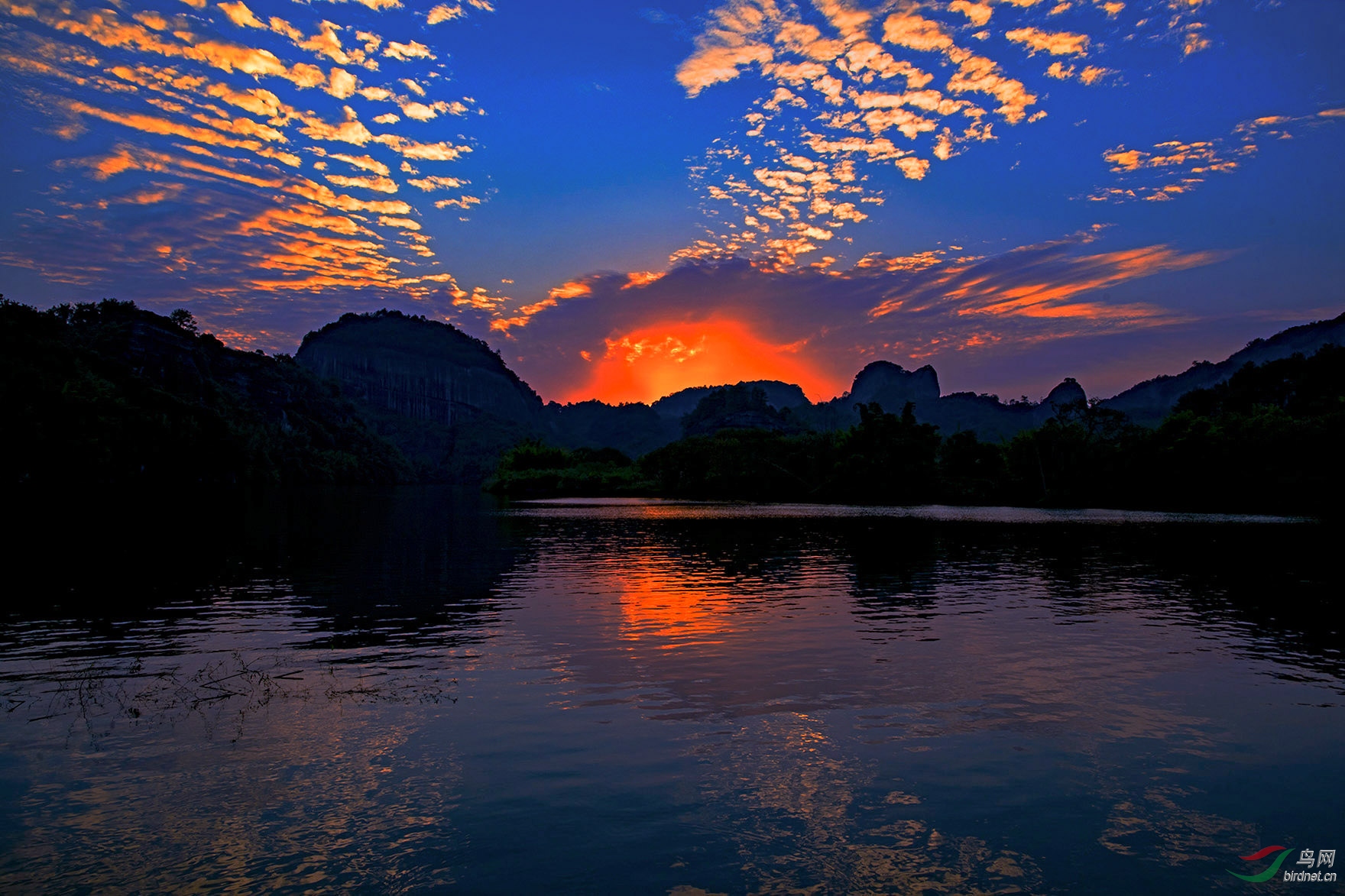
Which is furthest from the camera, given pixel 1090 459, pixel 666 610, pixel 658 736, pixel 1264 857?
Result: pixel 1090 459

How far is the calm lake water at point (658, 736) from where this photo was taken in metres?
9.60

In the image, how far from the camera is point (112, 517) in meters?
64.0

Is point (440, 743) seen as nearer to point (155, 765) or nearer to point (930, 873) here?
point (155, 765)

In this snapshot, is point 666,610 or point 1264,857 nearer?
point 1264,857

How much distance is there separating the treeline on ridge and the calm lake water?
87396mm

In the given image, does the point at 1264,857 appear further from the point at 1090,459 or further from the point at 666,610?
the point at 1090,459

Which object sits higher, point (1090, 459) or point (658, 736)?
point (1090, 459)

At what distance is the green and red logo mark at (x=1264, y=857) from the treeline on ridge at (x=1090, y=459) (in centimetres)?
10682

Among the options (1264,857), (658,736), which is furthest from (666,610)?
(1264,857)

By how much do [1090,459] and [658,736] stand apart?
451ft

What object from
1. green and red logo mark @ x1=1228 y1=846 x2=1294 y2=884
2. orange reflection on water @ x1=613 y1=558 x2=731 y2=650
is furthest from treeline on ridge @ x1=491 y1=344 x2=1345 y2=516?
green and red logo mark @ x1=1228 y1=846 x2=1294 y2=884

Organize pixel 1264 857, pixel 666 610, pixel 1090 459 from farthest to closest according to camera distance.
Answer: pixel 1090 459 < pixel 666 610 < pixel 1264 857

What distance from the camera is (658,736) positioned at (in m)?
14.2

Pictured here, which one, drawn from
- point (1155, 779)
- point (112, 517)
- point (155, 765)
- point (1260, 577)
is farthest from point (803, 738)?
point (112, 517)
